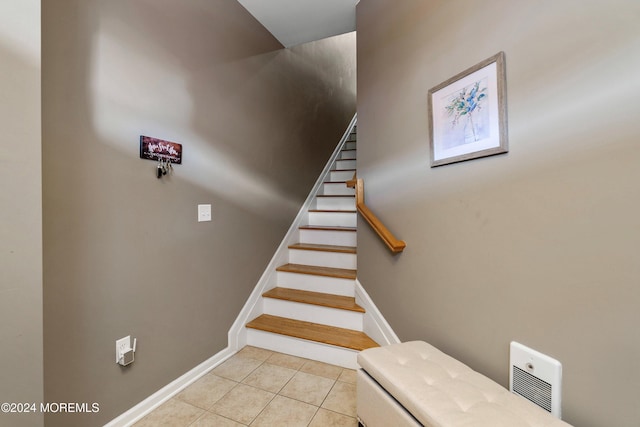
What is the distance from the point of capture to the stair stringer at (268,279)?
2.10 metres

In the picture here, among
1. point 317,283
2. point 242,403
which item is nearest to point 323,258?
point 317,283

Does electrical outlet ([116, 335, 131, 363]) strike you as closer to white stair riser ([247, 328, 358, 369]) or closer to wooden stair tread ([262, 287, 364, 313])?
white stair riser ([247, 328, 358, 369])

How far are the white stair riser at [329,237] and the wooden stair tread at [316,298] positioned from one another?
66cm

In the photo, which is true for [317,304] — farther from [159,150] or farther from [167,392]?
[159,150]

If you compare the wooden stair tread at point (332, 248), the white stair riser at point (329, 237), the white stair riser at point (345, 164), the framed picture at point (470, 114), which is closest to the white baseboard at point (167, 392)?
the wooden stair tread at point (332, 248)

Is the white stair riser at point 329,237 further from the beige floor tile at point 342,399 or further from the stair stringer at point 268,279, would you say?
the beige floor tile at point 342,399

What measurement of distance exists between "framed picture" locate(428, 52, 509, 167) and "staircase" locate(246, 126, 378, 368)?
4.36 feet

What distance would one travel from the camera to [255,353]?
208cm

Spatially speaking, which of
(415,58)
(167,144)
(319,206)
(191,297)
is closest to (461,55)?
(415,58)

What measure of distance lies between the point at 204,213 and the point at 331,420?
1459mm

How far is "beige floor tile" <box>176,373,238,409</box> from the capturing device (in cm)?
156

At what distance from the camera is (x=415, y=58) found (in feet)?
4.90

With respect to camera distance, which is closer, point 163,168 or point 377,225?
point 163,168

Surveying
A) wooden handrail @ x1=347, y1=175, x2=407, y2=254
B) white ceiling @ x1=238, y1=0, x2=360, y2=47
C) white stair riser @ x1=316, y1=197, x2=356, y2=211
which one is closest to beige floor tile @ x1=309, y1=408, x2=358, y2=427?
wooden handrail @ x1=347, y1=175, x2=407, y2=254
